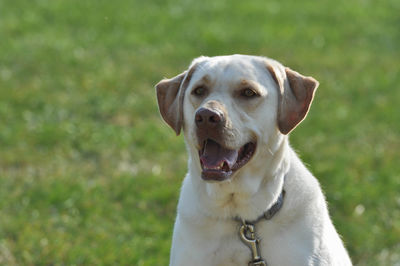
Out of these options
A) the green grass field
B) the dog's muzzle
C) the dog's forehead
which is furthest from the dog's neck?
the green grass field

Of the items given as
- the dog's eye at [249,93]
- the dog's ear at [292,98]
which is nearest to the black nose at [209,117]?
the dog's eye at [249,93]

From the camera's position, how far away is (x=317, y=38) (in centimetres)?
1271

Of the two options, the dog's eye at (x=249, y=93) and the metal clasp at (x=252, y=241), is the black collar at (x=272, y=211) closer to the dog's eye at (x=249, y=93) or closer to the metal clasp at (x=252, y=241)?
the metal clasp at (x=252, y=241)

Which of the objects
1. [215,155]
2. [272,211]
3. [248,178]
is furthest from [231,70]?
[272,211]

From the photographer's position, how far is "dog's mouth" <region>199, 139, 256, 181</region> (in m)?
4.44

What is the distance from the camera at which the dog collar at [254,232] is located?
4.51m

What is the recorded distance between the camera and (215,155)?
457 centimetres

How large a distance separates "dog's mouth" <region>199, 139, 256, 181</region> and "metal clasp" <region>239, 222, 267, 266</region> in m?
0.37

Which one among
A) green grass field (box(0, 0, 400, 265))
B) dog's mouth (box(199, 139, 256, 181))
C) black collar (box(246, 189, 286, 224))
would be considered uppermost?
dog's mouth (box(199, 139, 256, 181))

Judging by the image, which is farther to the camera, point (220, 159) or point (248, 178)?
point (248, 178)

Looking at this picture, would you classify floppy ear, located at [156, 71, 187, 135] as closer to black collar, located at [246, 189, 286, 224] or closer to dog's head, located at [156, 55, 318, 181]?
dog's head, located at [156, 55, 318, 181]

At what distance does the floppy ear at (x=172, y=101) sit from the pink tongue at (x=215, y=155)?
36 cm

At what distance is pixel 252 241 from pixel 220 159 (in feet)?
1.67

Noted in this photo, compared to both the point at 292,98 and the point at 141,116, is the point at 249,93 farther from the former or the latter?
the point at 141,116
